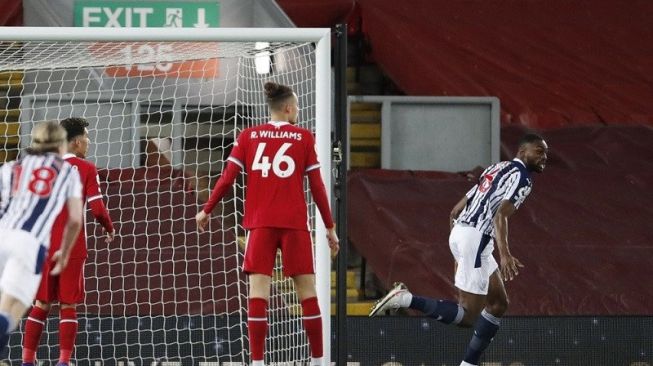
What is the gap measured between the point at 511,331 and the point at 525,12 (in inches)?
196

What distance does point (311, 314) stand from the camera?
7.11m

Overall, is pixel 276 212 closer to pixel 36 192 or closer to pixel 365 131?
pixel 36 192

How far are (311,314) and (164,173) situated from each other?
3935 mm

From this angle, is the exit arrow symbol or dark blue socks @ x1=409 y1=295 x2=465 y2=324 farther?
the exit arrow symbol

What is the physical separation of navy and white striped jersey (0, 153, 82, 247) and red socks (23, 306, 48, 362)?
156 cm

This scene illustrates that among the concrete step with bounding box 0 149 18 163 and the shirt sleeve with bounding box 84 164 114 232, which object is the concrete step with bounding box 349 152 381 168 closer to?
the concrete step with bounding box 0 149 18 163

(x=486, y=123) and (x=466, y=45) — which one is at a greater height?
(x=466, y=45)

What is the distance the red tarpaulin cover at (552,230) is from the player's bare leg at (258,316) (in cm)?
389

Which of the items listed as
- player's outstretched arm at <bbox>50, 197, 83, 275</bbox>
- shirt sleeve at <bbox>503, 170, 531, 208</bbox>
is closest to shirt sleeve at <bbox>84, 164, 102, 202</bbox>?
player's outstretched arm at <bbox>50, 197, 83, 275</bbox>

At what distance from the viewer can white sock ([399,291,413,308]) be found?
347 inches

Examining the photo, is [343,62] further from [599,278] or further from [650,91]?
[650,91]

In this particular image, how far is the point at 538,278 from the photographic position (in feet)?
36.2

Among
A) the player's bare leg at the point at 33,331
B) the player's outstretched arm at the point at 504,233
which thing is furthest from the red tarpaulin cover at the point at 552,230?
the player's bare leg at the point at 33,331

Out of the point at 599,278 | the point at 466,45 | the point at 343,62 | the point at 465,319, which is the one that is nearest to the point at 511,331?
the point at 465,319
